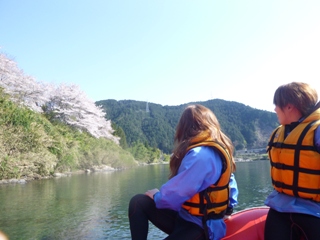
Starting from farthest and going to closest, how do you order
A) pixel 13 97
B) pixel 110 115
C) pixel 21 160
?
pixel 110 115
pixel 13 97
pixel 21 160

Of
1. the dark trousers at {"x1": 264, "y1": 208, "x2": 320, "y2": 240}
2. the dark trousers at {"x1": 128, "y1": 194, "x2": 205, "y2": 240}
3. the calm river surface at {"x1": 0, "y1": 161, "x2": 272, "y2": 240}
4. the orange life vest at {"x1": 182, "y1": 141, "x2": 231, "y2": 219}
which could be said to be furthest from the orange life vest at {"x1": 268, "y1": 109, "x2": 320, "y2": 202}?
the calm river surface at {"x1": 0, "y1": 161, "x2": 272, "y2": 240}

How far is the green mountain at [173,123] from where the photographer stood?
90.7 metres

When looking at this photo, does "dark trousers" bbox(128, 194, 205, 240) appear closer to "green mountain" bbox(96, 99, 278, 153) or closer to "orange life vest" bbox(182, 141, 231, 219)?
"orange life vest" bbox(182, 141, 231, 219)

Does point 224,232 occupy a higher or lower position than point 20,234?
higher

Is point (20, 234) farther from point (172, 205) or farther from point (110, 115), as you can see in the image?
point (110, 115)

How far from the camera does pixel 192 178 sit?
1.89 metres

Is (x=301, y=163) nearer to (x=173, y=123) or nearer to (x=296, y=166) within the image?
(x=296, y=166)

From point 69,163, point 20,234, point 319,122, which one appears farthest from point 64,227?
point 69,163

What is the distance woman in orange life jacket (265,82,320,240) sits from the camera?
1756 millimetres

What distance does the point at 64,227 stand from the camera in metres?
6.20

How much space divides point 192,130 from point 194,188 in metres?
0.43

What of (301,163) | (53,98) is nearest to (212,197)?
(301,163)

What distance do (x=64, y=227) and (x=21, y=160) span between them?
10.4 meters

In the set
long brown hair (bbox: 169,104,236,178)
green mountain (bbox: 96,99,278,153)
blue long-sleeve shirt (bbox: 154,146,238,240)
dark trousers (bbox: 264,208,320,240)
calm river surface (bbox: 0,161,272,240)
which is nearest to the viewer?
dark trousers (bbox: 264,208,320,240)
